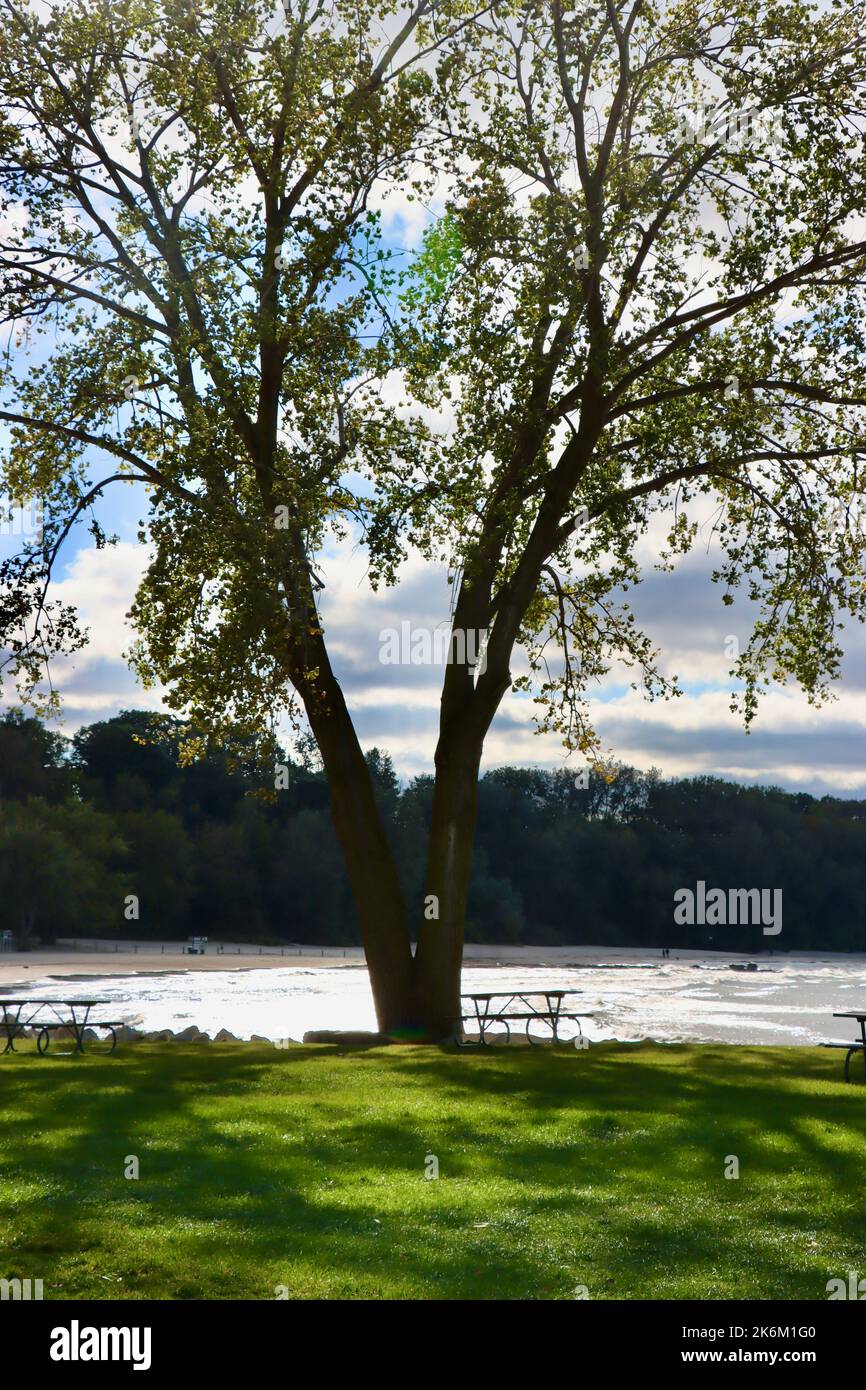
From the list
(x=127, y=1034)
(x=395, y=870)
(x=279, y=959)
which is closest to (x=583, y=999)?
(x=127, y=1034)

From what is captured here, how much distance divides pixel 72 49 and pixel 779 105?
9.41 meters

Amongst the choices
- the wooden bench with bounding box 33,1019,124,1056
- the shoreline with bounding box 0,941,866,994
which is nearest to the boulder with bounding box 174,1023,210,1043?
the wooden bench with bounding box 33,1019,124,1056

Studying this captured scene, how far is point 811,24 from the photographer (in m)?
17.3

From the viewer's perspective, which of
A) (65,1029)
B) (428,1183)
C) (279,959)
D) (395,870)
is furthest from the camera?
(279,959)

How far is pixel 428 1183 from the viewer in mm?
8227

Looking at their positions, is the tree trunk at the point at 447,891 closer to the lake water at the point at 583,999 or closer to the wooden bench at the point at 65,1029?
the wooden bench at the point at 65,1029

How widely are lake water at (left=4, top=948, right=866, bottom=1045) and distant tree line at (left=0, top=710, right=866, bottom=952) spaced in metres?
17.8

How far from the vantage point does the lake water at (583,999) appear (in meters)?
32.8

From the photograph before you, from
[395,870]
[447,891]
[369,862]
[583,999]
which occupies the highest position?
[369,862]

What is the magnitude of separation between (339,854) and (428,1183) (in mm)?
84827

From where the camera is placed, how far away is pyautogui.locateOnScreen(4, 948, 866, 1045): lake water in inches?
1289

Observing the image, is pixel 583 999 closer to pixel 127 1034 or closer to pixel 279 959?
pixel 127 1034

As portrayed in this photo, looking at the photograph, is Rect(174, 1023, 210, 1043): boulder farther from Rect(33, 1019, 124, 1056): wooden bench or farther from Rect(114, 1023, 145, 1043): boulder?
Rect(33, 1019, 124, 1056): wooden bench
